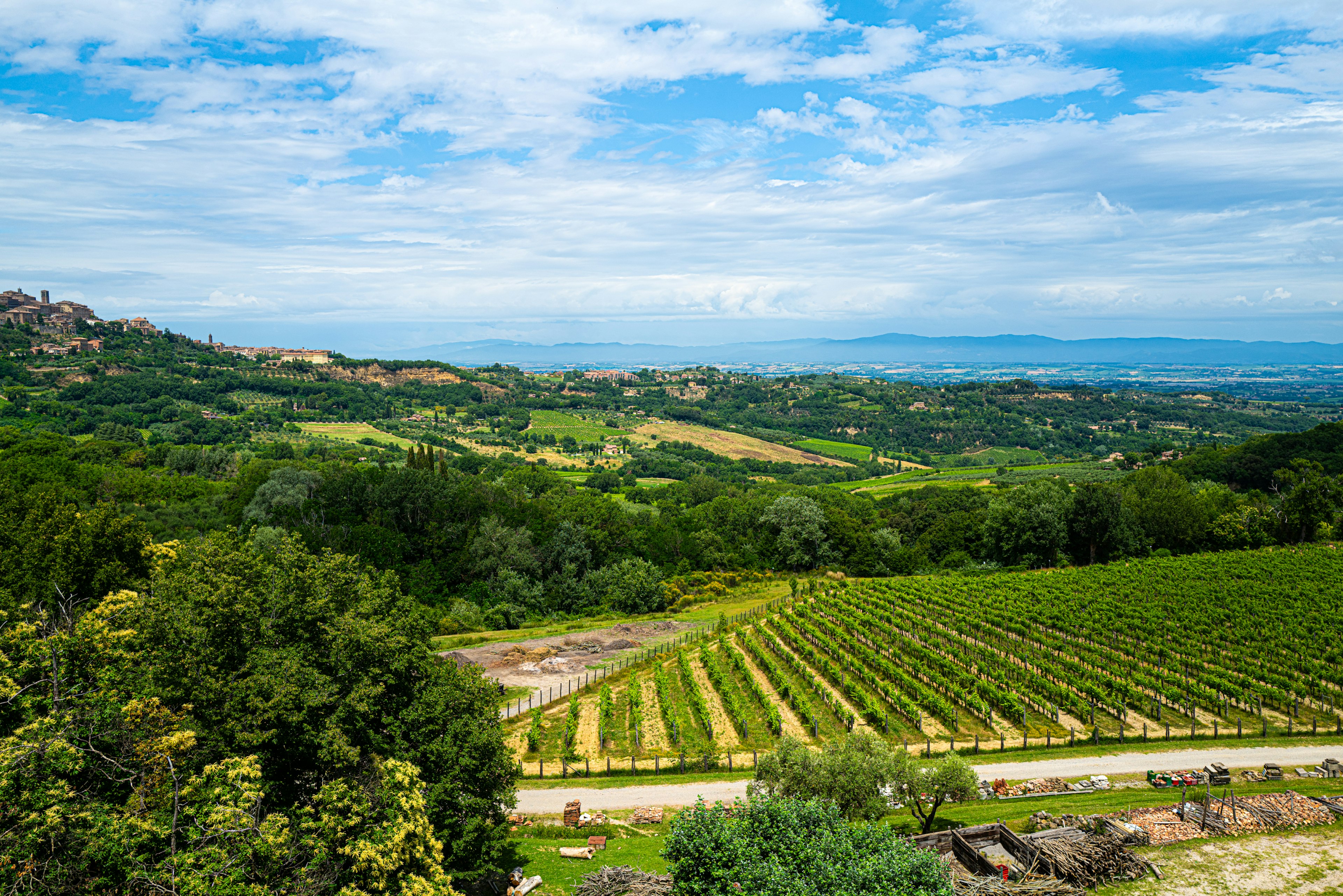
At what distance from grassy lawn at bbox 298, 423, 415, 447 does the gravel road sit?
96.6 meters

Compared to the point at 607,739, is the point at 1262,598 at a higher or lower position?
higher

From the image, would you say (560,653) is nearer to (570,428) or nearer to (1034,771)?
(1034,771)

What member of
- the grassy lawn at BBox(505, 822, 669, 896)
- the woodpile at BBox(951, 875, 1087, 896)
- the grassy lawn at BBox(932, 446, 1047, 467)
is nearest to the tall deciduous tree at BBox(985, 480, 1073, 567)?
the woodpile at BBox(951, 875, 1087, 896)

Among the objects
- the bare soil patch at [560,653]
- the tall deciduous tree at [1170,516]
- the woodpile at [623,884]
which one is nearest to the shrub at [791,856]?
the woodpile at [623,884]

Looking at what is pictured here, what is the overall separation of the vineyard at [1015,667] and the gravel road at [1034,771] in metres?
1.46

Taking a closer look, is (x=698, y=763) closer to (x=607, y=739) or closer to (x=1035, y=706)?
(x=607, y=739)

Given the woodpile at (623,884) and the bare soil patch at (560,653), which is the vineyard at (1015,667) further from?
the woodpile at (623,884)

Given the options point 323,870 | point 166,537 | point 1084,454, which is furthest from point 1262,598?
point 1084,454

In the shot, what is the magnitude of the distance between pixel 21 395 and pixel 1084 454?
194736 millimetres

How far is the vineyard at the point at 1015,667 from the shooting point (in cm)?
3036

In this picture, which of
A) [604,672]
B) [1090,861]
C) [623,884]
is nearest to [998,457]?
[604,672]

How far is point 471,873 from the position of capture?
17359 millimetres

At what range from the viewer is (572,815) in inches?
903

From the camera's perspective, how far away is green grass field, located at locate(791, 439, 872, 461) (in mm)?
154125
